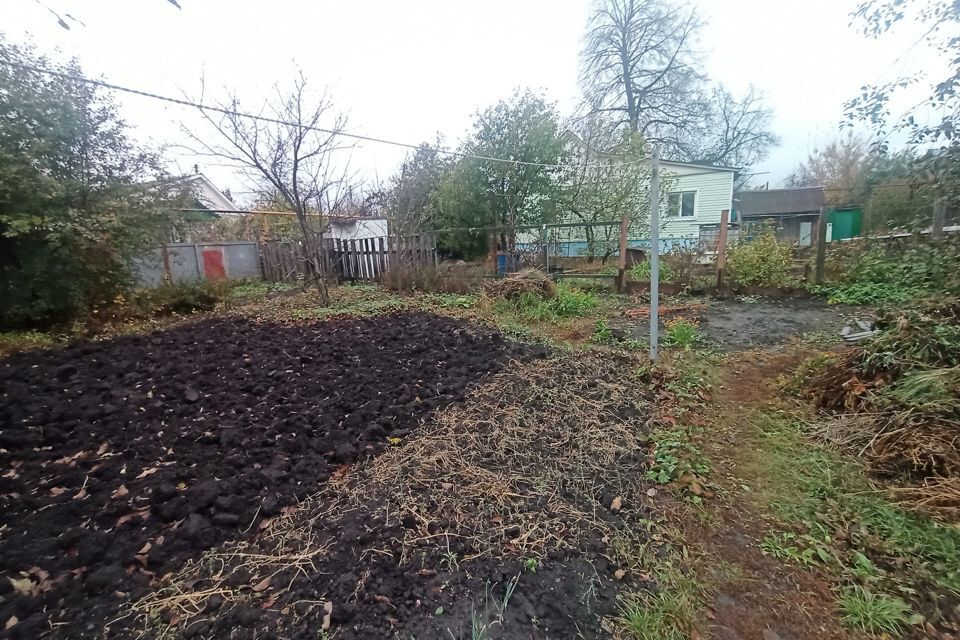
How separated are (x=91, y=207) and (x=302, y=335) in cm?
336

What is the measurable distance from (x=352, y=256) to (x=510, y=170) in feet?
15.5

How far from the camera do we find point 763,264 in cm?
675

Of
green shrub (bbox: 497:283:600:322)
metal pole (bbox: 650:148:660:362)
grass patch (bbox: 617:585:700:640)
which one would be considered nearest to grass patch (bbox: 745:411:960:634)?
grass patch (bbox: 617:585:700:640)

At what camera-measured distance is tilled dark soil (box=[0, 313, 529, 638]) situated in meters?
1.48

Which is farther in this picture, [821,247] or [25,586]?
[821,247]

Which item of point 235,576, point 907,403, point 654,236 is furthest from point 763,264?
point 235,576

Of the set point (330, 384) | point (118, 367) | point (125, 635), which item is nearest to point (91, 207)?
point (118, 367)

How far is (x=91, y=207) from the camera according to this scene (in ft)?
16.9

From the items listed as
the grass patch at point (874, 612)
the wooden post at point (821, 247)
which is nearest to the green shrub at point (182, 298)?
the grass patch at point (874, 612)

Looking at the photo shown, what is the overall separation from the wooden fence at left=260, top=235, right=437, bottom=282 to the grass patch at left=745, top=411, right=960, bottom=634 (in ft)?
23.2

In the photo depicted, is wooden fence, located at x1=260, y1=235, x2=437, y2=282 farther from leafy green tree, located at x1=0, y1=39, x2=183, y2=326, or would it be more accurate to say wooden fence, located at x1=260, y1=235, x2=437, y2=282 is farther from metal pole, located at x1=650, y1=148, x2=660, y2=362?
metal pole, located at x1=650, y1=148, x2=660, y2=362

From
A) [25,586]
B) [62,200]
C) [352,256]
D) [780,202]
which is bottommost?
[25,586]

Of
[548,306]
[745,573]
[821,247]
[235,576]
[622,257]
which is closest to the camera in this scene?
[235,576]

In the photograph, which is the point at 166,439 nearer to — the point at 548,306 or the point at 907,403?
the point at 907,403
